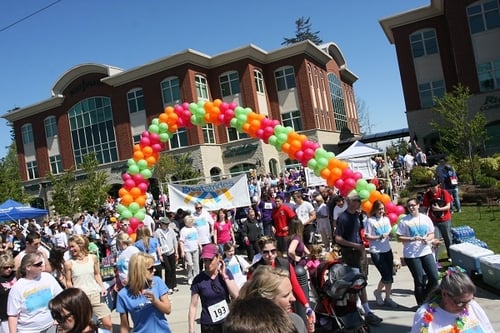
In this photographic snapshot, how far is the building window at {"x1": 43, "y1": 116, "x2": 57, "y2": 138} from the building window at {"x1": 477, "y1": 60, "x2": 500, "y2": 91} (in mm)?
36432

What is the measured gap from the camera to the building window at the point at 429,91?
32.1 meters

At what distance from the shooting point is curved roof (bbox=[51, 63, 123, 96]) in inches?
1567

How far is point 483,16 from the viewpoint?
2936 cm

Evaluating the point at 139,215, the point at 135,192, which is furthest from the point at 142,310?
the point at 135,192

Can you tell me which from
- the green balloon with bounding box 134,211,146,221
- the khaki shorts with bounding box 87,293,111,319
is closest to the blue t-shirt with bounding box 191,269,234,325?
the khaki shorts with bounding box 87,293,111,319

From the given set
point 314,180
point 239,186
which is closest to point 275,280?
point 239,186

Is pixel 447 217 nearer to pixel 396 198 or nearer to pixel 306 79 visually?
pixel 396 198

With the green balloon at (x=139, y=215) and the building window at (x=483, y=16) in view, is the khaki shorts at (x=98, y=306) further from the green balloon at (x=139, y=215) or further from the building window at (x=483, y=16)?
the building window at (x=483, y=16)

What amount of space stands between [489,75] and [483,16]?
150 inches

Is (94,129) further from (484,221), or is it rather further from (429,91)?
(484,221)

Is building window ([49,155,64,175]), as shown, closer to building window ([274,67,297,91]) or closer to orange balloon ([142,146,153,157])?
building window ([274,67,297,91])

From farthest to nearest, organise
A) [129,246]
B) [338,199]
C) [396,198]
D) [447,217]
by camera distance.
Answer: [396,198], [338,199], [447,217], [129,246]

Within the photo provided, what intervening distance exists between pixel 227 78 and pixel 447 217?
30.0m

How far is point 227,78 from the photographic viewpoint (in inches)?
1463
